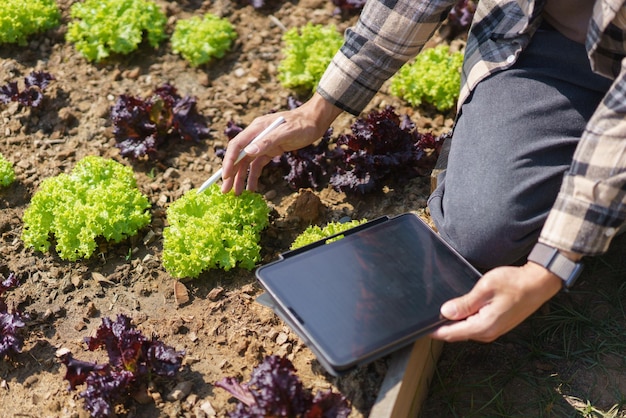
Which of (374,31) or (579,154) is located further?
(374,31)

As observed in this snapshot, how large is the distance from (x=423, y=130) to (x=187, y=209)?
4.95 ft

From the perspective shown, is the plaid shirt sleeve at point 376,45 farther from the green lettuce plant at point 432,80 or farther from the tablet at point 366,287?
the green lettuce plant at point 432,80

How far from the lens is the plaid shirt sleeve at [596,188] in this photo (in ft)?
8.02

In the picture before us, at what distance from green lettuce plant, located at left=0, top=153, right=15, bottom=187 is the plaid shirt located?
1.81m

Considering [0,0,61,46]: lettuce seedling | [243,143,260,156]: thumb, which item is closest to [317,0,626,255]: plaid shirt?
[243,143,260,156]: thumb

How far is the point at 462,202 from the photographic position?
3.03 meters

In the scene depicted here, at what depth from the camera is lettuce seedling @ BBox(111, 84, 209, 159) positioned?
402 centimetres

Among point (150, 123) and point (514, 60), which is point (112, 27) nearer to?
point (150, 123)

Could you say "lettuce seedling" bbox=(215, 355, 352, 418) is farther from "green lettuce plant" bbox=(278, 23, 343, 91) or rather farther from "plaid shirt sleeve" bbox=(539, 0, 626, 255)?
"green lettuce plant" bbox=(278, 23, 343, 91)

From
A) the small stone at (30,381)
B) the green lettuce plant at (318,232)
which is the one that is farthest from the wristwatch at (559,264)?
the small stone at (30,381)

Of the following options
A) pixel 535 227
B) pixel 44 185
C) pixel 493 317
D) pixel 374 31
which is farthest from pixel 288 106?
pixel 493 317

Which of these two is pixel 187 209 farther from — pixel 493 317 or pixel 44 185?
pixel 493 317

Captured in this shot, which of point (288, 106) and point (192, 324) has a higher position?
point (288, 106)

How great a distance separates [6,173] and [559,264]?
2.92 metres
